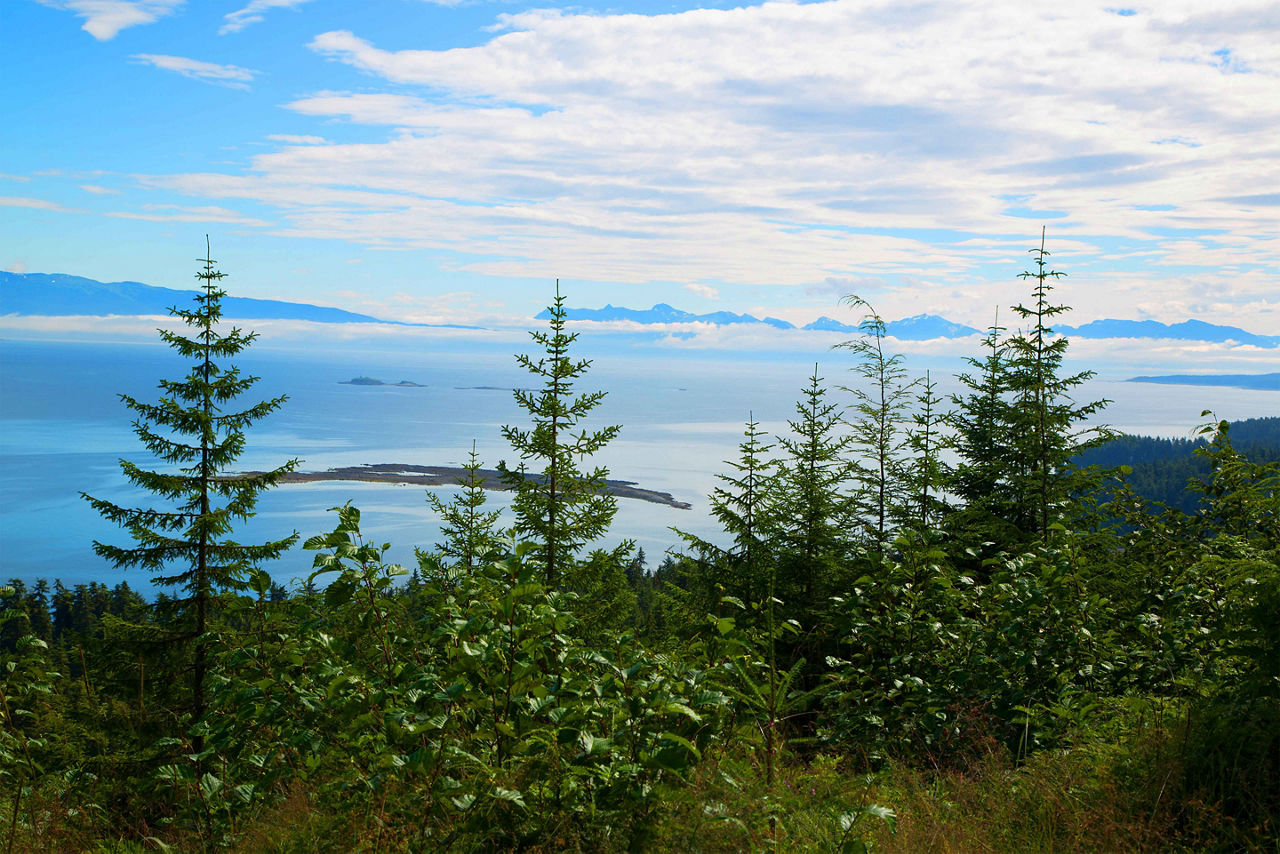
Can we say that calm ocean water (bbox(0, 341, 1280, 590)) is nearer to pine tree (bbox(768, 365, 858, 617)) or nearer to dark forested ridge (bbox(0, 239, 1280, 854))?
Answer: pine tree (bbox(768, 365, 858, 617))

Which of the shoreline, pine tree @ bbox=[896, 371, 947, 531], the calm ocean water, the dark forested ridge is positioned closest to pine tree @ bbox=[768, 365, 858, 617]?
pine tree @ bbox=[896, 371, 947, 531]

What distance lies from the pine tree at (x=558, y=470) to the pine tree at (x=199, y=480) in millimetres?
4085

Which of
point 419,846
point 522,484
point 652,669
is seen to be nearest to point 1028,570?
point 652,669

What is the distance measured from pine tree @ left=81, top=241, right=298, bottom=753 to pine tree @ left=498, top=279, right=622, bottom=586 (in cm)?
408

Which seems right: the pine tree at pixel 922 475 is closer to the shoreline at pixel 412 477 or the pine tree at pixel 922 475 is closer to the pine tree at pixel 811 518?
the pine tree at pixel 811 518

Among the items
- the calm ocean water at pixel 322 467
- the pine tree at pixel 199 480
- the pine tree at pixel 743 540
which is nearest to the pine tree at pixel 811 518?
the pine tree at pixel 743 540

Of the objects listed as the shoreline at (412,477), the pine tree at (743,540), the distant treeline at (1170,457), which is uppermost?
the pine tree at (743,540)

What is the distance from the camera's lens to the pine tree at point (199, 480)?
11.7 m

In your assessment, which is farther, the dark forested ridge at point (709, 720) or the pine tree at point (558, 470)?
the pine tree at point (558, 470)

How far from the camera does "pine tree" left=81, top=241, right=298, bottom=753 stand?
1169cm

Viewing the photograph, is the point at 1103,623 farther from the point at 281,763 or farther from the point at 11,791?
the point at 11,791

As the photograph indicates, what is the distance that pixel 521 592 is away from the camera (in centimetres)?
284

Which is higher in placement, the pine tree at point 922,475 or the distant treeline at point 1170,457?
the pine tree at point 922,475

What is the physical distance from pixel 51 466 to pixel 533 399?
14275cm
